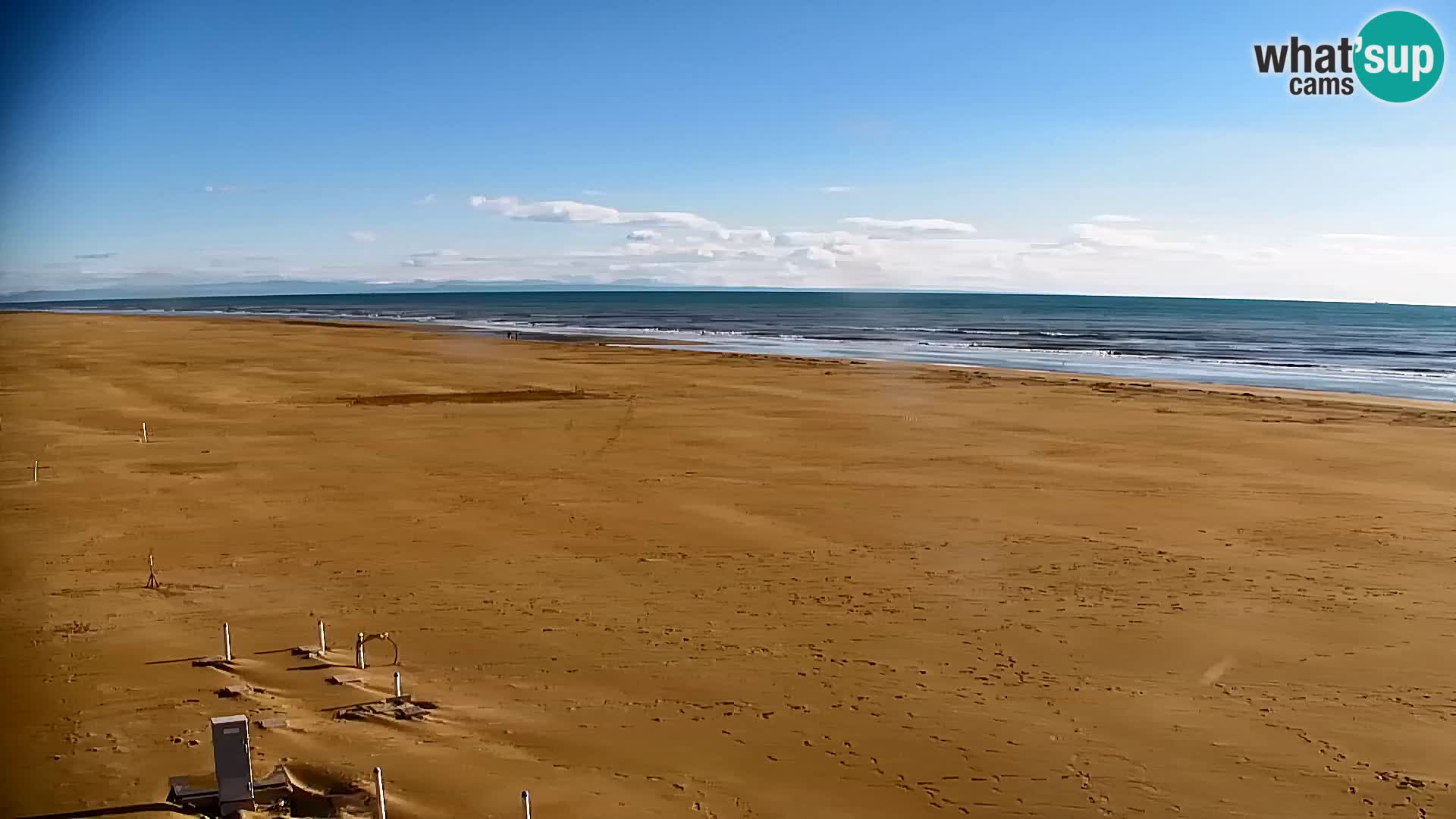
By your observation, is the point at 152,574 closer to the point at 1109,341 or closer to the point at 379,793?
the point at 379,793

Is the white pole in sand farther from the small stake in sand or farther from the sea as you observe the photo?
the sea

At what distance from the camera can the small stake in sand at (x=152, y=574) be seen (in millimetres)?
12852

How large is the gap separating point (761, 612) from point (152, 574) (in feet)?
27.0

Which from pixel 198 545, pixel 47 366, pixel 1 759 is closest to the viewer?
pixel 1 759

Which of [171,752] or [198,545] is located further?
[198,545]

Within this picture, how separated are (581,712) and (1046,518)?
10.1m

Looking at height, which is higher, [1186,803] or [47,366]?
[47,366]

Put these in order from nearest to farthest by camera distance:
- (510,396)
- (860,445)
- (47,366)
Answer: (860,445) → (510,396) → (47,366)

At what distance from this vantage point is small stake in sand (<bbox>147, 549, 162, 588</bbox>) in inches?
506

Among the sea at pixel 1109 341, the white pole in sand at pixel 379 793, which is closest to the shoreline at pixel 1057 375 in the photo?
the sea at pixel 1109 341

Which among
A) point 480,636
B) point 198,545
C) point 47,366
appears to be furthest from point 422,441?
point 47,366

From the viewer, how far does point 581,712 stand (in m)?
9.39

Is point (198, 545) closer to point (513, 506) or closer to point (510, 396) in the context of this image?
point (513, 506)

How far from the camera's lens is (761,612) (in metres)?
12.1
